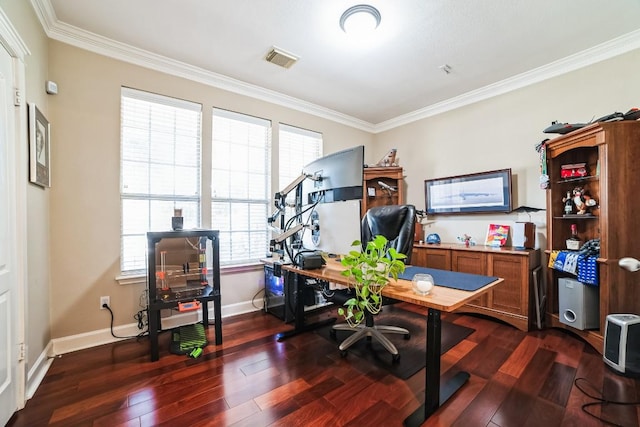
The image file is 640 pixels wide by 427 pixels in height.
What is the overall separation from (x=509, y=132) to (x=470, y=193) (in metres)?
0.80

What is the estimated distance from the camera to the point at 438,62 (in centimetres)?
273

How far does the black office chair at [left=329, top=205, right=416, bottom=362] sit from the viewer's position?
2164mm

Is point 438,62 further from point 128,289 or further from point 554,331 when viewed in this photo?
point 128,289

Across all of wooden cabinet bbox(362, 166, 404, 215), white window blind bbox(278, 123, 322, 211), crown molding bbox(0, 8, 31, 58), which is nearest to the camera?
crown molding bbox(0, 8, 31, 58)

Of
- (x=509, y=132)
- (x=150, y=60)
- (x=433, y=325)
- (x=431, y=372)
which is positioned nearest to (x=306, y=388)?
(x=431, y=372)

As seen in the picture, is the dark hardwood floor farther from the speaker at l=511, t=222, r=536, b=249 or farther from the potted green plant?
the speaker at l=511, t=222, r=536, b=249

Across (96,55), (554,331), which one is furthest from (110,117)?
(554,331)

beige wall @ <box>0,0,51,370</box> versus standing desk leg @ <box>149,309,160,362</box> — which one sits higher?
beige wall @ <box>0,0,51,370</box>

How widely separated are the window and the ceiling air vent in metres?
0.95

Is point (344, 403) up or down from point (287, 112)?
down

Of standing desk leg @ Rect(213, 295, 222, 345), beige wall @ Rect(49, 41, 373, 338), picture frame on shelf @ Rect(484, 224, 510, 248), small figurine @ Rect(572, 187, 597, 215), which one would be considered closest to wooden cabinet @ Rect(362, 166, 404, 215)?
picture frame on shelf @ Rect(484, 224, 510, 248)

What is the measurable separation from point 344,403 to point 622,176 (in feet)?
8.87

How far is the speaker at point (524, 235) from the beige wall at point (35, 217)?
4137mm

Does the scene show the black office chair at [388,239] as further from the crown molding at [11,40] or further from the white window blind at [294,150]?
the crown molding at [11,40]
